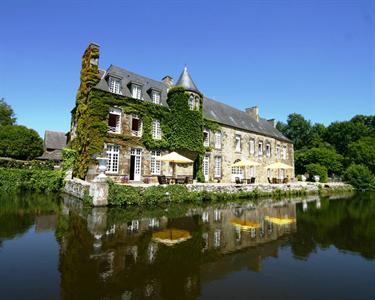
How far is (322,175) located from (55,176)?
99.3 feet

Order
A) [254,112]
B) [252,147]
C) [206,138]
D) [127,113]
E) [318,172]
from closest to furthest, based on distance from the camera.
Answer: [127,113]
[206,138]
[252,147]
[318,172]
[254,112]

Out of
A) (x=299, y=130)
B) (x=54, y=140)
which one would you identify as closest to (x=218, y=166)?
(x=54, y=140)

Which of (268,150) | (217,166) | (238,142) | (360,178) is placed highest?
(238,142)

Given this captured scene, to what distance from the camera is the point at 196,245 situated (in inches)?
267

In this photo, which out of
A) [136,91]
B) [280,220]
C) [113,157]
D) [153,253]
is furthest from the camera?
[136,91]

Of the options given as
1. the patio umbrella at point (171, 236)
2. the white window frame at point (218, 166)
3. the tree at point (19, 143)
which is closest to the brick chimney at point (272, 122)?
the white window frame at point (218, 166)

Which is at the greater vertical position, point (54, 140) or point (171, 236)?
point (54, 140)

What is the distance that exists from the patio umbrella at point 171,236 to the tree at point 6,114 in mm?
45070

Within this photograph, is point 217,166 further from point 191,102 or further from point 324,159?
point 324,159

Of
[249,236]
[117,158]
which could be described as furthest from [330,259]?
[117,158]

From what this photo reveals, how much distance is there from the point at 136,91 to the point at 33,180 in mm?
10314

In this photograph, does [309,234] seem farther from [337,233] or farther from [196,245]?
[196,245]

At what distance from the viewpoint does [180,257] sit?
5.80m

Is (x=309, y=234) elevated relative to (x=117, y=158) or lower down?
lower down
